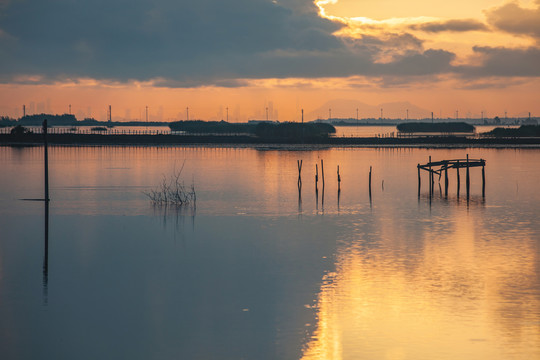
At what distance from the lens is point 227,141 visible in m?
183

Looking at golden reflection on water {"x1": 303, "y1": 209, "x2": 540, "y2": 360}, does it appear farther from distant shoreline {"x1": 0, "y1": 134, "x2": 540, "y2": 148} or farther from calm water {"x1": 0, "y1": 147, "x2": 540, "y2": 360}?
distant shoreline {"x1": 0, "y1": 134, "x2": 540, "y2": 148}

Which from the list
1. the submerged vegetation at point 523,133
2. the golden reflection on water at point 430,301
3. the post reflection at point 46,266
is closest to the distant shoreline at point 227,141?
the submerged vegetation at point 523,133

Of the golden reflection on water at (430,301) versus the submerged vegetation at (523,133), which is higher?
the submerged vegetation at (523,133)

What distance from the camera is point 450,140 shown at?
6708 inches

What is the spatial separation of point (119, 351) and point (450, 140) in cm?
15489

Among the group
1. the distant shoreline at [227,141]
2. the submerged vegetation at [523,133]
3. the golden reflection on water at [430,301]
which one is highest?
the submerged vegetation at [523,133]

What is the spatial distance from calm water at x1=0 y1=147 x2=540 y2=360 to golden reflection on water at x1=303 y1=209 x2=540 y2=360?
3.1 inches

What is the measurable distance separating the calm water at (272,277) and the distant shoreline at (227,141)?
9996 cm

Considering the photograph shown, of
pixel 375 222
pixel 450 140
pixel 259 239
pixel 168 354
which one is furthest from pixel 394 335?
pixel 450 140

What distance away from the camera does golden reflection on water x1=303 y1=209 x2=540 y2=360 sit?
77.6 feet

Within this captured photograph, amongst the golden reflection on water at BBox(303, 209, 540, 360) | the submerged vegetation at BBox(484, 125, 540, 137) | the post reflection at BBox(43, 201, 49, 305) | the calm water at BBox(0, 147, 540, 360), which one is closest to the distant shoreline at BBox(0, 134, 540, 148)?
the submerged vegetation at BBox(484, 125, 540, 137)

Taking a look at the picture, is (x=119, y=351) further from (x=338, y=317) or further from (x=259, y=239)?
(x=259, y=239)

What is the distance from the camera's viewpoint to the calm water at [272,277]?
2439cm

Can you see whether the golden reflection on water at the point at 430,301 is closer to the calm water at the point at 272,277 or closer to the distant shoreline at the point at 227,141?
the calm water at the point at 272,277
